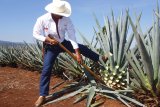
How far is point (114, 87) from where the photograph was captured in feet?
15.0

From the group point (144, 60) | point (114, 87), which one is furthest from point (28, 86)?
point (144, 60)

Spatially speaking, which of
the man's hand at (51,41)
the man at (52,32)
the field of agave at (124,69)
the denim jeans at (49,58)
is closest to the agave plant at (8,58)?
the field of agave at (124,69)

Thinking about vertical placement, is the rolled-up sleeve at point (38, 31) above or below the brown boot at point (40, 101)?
above

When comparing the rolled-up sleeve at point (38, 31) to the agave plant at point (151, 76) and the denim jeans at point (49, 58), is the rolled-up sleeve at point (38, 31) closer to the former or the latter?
the denim jeans at point (49, 58)

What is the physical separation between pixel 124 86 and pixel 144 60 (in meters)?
1.01

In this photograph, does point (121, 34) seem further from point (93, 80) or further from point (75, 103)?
point (75, 103)

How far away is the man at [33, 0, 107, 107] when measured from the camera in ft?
14.9

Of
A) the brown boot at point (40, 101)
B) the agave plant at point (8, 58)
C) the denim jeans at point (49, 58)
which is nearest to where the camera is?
the brown boot at point (40, 101)

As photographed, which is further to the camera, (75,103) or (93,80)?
(93,80)

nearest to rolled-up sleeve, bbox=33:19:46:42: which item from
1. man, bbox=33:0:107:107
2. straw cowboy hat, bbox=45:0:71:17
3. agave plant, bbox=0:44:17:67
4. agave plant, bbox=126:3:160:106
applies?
man, bbox=33:0:107:107

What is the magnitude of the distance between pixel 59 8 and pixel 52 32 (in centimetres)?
35

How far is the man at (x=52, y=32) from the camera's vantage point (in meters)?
4.54

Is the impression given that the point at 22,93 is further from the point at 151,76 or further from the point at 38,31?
the point at 151,76

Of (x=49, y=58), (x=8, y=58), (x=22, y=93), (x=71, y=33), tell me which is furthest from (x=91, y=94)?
(x=8, y=58)
